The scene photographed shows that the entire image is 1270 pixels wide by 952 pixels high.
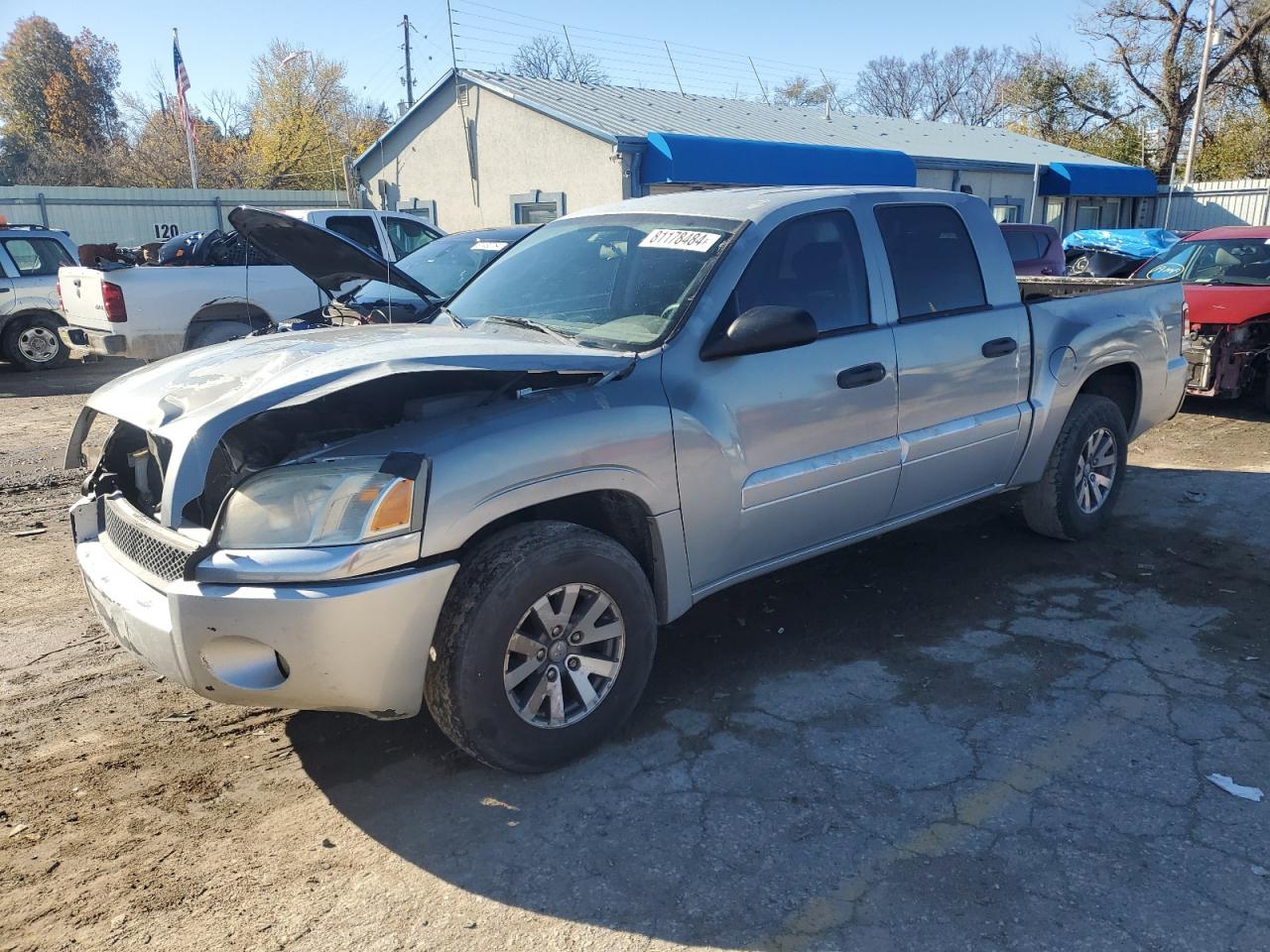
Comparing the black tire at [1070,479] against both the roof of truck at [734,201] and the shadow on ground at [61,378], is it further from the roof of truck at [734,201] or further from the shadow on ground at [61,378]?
the shadow on ground at [61,378]

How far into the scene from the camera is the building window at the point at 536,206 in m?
19.3

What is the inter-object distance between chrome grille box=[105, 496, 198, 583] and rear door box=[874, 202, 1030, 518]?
2936 mm

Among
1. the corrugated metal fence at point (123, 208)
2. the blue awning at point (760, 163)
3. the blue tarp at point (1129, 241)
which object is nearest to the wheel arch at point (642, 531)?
the blue awning at point (760, 163)

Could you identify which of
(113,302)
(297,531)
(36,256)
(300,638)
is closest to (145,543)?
(297,531)

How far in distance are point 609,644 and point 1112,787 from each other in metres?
1.73

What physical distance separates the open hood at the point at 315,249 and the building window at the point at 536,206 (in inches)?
583

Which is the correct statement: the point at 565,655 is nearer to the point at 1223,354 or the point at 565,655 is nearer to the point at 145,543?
the point at 145,543

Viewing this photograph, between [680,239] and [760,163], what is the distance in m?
15.6

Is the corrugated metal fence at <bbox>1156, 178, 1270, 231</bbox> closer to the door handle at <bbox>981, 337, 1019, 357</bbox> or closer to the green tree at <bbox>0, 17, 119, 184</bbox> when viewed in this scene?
the door handle at <bbox>981, 337, 1019, 357</bbox>

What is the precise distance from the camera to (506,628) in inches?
117

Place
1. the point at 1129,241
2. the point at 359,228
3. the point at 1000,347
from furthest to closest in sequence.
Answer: the point at 1129,241, the point at 359,228, the point at 1000,347

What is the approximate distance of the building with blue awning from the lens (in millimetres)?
18031

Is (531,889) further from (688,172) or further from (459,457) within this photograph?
(688,172)

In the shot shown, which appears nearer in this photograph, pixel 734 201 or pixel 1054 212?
pixel 734 201
